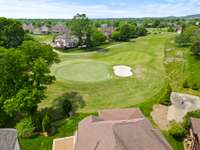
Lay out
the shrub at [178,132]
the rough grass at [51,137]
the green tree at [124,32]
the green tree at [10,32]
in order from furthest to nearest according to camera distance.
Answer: the green tree at [124,32] < the green tree at [10,32] < the shrub at [178,132] < the rough grass at [51,137]

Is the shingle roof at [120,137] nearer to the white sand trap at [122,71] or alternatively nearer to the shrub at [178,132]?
the shrub at [178,132]

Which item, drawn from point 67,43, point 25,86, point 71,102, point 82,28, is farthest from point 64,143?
point 67,43

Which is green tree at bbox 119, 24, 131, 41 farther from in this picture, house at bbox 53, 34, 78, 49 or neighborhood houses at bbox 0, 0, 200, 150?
neighborhood houses at bbox 0, 0, 200, 150

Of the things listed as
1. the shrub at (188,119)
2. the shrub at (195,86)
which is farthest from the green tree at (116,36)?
the shrub at (188,119)

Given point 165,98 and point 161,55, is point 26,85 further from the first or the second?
point 161,55

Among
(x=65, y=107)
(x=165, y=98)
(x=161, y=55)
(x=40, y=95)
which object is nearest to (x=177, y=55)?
(x=161, y=55)

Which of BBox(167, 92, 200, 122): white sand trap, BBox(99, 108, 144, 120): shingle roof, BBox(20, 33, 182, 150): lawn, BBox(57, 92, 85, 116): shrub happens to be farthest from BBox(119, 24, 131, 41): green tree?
BBox(99, 108, 144, 120): shingle roof
